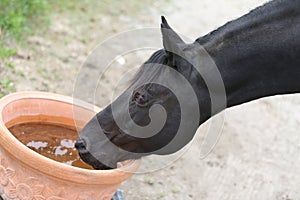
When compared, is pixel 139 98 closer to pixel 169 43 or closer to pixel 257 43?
pixel 169 43

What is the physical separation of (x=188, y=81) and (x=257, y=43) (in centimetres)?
41

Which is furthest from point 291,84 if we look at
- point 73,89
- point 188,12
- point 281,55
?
point 188,12

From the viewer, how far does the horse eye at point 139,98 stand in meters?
Answer: 2.97

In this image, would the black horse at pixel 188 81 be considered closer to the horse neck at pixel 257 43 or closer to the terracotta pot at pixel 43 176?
the horse neck at pixel 257 43

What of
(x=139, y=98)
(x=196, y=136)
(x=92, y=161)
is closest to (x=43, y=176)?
(x=92, y=161)

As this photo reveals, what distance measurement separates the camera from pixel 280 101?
17.6ft

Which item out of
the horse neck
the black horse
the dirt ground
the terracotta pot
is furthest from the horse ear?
the dirt ground

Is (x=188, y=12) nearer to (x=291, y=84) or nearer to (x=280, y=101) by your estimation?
(x=280, y=101)

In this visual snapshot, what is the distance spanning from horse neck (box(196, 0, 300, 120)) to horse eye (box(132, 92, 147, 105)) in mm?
409

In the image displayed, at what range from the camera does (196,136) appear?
452 centimetres

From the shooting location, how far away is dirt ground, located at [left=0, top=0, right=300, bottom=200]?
397 centimetres

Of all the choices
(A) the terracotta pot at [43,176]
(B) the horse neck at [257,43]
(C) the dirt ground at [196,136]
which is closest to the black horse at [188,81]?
(B) the horse neck at [257,43]

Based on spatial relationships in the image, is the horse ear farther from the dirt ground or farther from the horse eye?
the dirt ground

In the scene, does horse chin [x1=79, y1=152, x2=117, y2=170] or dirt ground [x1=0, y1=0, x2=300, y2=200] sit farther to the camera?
dirt ground [x1=0, y1=0, x2=300, y2=200]
